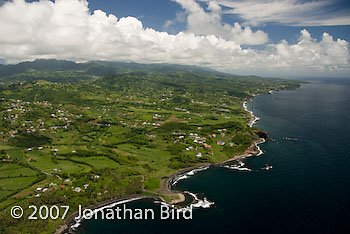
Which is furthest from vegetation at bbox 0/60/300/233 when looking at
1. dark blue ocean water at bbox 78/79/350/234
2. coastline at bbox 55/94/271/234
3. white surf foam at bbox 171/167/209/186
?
dark blue ocean water at bbox 78/79/350/234

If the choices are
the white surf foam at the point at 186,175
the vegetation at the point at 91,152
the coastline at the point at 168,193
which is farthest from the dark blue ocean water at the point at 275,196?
the vegetation at the point at 91,152

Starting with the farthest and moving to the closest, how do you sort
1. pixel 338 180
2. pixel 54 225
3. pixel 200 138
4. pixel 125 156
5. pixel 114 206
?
1. pixel 200 138
2. pixel 125 156
3. pixel 338 180
4. pixel 114 206
5. pixel 54 225

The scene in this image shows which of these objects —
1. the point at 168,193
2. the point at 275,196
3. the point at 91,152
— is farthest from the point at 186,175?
the point at 91,152

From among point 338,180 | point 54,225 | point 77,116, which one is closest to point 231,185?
point 338,180

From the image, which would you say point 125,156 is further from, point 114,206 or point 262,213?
point 262,213

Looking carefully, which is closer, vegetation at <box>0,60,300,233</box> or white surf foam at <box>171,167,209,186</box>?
vegetation at <box>0,60,300,233</box>

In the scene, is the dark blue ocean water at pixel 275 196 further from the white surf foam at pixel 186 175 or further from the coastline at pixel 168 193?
the coastline at pixel 168 193

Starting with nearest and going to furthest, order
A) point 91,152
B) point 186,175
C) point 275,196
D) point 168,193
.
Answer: point 275,196, point 168,193, point 186,175, point 91,152

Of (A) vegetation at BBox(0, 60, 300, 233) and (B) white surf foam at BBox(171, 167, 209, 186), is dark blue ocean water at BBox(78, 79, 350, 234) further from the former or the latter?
(A) vegetation at BBox(0, 60, 300, 233)

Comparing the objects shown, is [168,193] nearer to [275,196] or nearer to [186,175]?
[186,175]

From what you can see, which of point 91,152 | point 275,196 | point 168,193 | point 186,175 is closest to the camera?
point 275,196

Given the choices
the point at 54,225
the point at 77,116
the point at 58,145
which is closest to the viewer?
the point at 54,225
